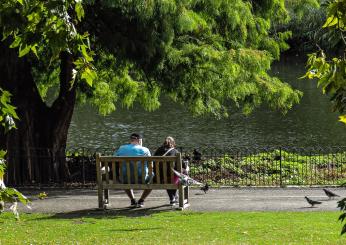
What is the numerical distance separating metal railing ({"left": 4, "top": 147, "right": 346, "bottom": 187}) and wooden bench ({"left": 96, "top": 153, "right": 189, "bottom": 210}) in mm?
3690

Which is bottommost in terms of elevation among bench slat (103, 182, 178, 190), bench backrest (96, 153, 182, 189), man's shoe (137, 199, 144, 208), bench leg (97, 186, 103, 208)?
man's shoe (137, 199, 144, 208)

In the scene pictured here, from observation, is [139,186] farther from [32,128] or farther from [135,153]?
[32,128]

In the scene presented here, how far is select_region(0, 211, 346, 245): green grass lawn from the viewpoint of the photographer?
31.4 ft

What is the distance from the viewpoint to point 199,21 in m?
16.5

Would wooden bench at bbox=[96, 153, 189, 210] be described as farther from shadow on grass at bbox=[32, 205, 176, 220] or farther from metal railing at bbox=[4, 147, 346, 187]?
metal railing at bbox=[4, 147, 346, 187]

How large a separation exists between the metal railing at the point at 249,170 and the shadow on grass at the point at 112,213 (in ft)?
12.4

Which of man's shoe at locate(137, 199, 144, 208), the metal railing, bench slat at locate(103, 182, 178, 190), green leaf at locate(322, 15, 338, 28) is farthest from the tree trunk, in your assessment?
green leaf at locate(322, 15, 338, 28)

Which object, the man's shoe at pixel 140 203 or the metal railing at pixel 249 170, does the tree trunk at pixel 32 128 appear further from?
the man's shoe at pixel 140 203

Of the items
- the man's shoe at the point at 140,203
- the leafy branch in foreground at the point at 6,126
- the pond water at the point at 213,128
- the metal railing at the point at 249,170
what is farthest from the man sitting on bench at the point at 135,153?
the pond water at the point at 213,128

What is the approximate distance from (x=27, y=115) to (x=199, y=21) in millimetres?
4731

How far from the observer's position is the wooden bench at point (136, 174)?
40.3 feet

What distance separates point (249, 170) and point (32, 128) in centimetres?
620

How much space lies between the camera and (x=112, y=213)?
12.3 m

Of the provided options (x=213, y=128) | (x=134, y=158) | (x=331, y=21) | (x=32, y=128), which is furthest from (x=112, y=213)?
(x=213, y=128)
